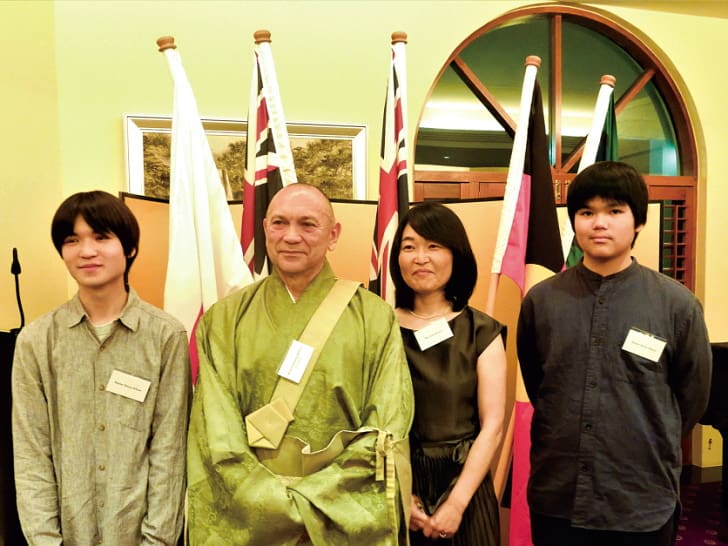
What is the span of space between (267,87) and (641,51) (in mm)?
2686

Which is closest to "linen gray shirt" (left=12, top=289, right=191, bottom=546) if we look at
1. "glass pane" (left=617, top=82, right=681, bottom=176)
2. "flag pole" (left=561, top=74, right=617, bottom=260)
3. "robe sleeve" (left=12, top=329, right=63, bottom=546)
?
"robe sleeve" (left=12, top=329, right=63, bottom=546)

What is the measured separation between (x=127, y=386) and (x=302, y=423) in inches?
17.3

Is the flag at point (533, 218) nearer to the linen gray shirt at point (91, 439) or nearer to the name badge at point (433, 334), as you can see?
the name badge at point (433, 334)

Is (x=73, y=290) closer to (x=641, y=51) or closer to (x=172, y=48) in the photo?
(x=172, y=48)

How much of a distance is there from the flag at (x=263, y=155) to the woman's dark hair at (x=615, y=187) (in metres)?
1.11

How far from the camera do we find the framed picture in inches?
110

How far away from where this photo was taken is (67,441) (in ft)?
4.53

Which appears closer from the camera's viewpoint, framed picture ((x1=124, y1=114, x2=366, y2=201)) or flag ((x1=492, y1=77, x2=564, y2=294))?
flag ((x1=492, y1=77, x2=564, y2=294))

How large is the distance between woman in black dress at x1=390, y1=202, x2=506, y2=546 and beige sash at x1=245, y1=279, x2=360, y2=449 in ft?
0.98

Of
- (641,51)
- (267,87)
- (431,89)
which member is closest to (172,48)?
(267,87)

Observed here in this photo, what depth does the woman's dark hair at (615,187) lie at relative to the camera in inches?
59.8

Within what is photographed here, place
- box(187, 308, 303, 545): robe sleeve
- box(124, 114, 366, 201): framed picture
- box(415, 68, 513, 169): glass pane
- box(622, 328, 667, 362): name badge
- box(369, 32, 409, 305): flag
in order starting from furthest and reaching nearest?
box(415, 68, 513, 169): glass pane < box(124, 114, 366, 201): framed picture < box(369, 32, 409, 305): flag < box(622, 328, 667, 362): name badge < box(187, 308, 303, 545): robe sleeve

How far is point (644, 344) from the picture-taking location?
1.50m

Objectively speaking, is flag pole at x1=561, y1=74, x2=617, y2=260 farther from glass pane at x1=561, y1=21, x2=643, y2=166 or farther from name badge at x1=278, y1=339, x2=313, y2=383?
name badge at x1=278, y1=339, x2=313, y2=383
